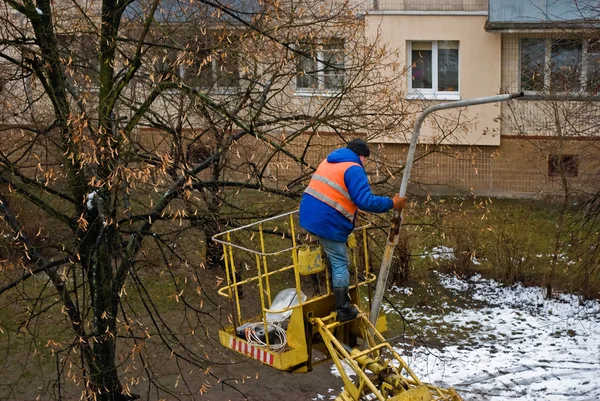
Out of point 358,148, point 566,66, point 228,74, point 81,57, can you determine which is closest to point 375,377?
point 358,148

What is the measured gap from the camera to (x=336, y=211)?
6977 mm

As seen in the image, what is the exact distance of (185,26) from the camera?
10891mm

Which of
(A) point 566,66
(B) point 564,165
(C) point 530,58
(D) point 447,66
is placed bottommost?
(B) point 564,165

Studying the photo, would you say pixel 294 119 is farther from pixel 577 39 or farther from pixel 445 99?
pixel 445 99

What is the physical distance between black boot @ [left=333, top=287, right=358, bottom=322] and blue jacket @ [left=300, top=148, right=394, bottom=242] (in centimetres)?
42

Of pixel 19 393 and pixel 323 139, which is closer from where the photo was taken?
pixel 19 393

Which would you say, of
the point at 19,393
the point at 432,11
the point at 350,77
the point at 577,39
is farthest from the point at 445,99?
A: the point at 19,393

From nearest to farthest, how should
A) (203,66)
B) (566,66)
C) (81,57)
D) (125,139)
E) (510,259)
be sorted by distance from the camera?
(125,139) → (81,57) → (203,66) → (510,259) → (566,66)

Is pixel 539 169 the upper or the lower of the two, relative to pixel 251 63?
lower

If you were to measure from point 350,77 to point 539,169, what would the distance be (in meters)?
9.24

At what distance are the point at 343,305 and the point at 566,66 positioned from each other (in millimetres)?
9802

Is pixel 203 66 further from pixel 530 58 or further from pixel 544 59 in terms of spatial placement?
pixel 530 58

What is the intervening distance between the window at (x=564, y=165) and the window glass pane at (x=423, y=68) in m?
3.31

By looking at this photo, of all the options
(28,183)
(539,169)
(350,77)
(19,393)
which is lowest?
(19,393)
